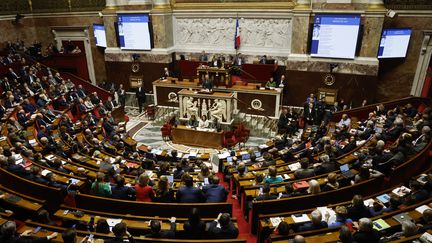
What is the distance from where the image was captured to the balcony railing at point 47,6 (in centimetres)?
1790

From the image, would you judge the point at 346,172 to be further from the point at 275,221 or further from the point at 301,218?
the point at 275,221

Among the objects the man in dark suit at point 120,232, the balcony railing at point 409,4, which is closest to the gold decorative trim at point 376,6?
the balcony railing at point 409,4

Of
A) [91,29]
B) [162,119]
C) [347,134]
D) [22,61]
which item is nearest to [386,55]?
[347,134]

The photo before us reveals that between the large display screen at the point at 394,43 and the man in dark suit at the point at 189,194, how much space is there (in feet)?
37.3

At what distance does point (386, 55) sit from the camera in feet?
44.1

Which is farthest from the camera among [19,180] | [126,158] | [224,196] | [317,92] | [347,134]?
[317,92]

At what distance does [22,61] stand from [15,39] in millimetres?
3608

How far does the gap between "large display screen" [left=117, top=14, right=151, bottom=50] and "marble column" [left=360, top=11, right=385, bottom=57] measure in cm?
1033

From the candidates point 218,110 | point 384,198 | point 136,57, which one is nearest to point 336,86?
point 218,110

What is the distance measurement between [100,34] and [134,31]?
8.93 ft

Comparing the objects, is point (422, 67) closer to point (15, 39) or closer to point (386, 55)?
point (386, 55)

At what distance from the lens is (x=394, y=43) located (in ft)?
43.5

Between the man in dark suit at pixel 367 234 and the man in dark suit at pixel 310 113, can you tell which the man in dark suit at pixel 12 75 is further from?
the man in dark suit at pixel 367 234

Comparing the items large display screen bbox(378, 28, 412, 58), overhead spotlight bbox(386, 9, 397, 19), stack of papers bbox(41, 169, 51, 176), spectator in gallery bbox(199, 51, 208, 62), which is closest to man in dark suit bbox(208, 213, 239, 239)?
stack of papers bbox(41, 169, 51, 176)
